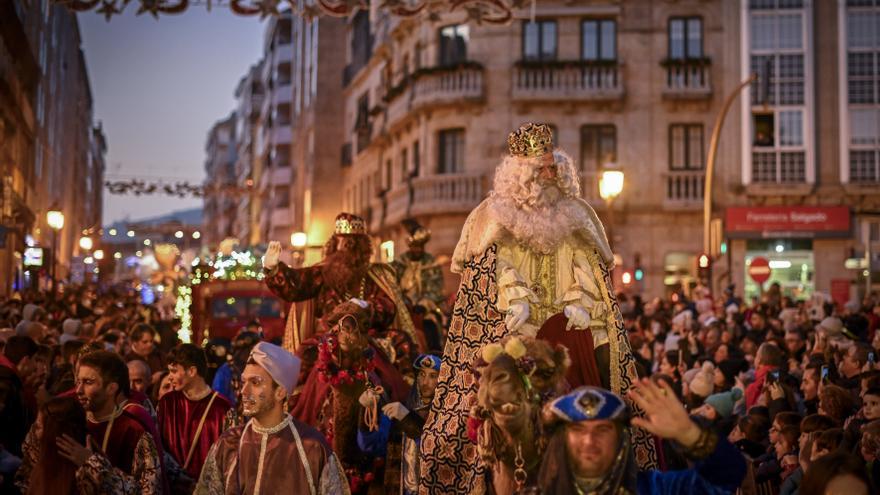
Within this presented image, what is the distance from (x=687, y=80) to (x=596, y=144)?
2960 millimetres

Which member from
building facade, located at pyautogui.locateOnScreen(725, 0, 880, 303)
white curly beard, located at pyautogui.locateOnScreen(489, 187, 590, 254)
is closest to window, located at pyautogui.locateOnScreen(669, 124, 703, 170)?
building facade, located at pyautogui.locateOnScreen(725, 0, 880, 303)

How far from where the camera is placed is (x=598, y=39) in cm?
3581

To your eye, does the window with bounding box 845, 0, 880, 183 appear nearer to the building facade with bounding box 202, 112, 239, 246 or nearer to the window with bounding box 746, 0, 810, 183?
the window with bounding box 746, 0, 810, 183

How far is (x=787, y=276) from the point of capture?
3453cm

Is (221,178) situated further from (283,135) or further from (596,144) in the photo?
(596,144)

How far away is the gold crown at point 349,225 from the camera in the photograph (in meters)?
11.7

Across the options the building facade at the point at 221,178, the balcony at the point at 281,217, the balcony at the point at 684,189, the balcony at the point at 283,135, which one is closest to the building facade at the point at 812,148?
the balcony at the point at 684,189

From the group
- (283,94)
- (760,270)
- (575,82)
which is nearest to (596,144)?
(575,82)

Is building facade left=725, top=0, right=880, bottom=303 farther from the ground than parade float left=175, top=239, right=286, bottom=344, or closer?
farther from the ground

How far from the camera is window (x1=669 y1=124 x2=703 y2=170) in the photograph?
35375mm

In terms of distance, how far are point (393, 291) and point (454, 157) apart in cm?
2505

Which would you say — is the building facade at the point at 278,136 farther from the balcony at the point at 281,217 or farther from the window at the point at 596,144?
the window at the point at 596,144

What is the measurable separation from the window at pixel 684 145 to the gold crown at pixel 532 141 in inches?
1121

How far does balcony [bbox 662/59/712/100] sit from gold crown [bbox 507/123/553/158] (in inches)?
1113
